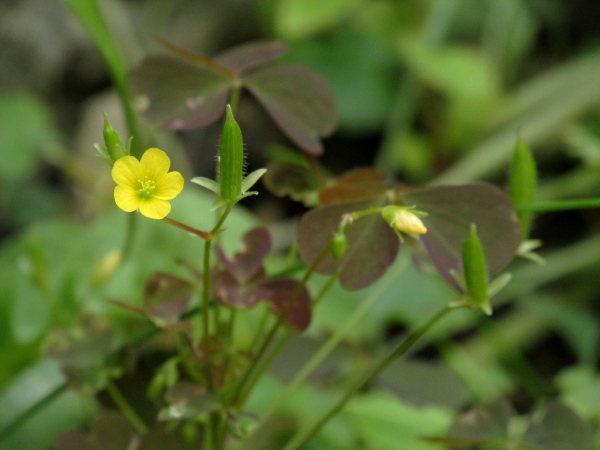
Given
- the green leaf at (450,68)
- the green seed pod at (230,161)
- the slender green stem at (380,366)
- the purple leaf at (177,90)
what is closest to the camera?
the green seed pod at (230,161)

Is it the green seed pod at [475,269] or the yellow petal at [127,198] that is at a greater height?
the yellow petal at [127,198]

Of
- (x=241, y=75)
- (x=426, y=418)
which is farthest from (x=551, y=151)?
(x=241, y=75)

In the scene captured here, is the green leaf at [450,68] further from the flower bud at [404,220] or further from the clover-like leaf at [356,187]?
the flower bud at [404,220]

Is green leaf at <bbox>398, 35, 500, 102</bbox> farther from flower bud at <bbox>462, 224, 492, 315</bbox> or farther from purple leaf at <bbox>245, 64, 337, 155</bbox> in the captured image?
flower bud at <bbox>462, 224, 492, 315</bbox>

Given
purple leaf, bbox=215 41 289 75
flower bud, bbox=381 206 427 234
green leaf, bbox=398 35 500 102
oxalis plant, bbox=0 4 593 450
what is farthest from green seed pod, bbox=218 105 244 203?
green leaf, bbox=398 35 500 102

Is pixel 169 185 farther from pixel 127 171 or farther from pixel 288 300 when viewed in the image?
pixel 288 300

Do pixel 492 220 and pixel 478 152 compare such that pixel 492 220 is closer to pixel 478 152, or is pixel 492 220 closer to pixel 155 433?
pixel 155 433

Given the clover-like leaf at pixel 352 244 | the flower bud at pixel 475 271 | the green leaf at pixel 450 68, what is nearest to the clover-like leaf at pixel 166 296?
the clover-like leaf at pixel 352 244

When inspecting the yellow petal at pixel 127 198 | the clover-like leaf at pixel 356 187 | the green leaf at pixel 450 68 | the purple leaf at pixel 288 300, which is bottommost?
the green leaf at pixel 450 68
